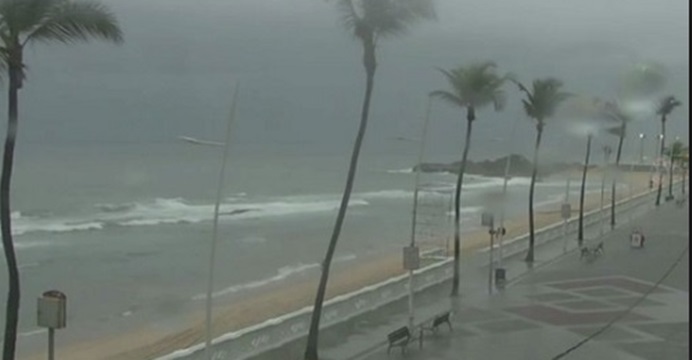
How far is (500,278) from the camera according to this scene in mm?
13391

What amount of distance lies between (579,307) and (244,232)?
1632 cm

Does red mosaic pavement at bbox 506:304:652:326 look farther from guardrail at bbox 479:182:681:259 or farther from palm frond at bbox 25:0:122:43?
palm frond at bbox 25:0:122:43

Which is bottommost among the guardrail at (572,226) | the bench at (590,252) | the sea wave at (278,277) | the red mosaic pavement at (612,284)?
the sea wave at (278,277)

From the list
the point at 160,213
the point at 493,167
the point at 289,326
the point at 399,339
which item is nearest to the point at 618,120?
the point at 493,167

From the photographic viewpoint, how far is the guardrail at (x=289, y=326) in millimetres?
8383

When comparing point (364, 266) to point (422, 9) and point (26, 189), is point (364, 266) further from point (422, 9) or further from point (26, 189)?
point (26, 189)

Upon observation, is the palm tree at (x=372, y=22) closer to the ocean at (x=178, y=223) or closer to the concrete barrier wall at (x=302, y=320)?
the concrete barrier wall at (x=302, y=320)

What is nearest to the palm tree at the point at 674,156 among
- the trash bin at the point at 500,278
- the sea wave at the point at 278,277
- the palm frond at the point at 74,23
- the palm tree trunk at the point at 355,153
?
the trash bin at the point at 500,278

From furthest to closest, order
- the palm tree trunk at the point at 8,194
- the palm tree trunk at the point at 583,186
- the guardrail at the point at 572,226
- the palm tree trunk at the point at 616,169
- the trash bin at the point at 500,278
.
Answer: the palm tree trunk at the point at 616,169 → the palm tree trunk at the point at 583,186 → the guardrail at the point at 572,226 → the trash bin at the point at 500,278 → the palm tree trunk at the point at 8,194

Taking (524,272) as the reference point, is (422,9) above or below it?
above

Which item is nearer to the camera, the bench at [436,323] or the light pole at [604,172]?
the bench at [436,323]

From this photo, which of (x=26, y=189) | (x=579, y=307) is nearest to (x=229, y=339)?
(x=579, y=307)

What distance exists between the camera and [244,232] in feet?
89.4

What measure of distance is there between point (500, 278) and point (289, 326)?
4.71 metres
